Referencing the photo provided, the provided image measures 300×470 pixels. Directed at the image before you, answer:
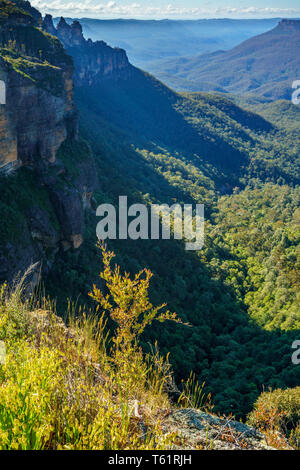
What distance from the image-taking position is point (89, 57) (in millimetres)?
86250

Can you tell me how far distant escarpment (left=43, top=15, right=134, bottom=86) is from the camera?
3071 inches

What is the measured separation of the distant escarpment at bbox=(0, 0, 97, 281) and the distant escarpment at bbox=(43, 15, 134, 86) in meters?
53.2

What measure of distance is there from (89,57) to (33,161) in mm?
78922

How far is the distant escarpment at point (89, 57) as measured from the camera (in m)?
78.0

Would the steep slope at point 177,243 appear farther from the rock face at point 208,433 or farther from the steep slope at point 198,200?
the rock face at point 208,433

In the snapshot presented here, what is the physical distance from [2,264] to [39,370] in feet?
43.1

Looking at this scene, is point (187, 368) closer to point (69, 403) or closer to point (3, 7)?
point (69, 403)

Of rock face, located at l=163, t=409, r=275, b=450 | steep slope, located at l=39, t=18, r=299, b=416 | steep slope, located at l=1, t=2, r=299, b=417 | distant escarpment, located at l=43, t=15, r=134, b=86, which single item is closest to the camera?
rock face, located at l=163, t=409, r=275, b=450

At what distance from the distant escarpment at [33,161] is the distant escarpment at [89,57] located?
174ft

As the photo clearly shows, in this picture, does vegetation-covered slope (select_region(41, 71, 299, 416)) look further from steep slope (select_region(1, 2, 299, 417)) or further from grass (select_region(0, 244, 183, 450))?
grass (select_region(0, 244, 183, 450))

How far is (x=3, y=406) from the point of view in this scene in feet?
9.59

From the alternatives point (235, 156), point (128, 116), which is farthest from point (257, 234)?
point (128, 116)

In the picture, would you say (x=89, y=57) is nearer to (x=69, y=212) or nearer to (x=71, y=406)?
(x=69, y=212)

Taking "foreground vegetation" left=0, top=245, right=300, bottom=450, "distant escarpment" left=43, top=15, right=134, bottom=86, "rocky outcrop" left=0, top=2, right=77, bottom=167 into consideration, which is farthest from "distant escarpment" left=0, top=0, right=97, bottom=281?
"distant escarpment" left=43, top=15, right=134, bottom=86
